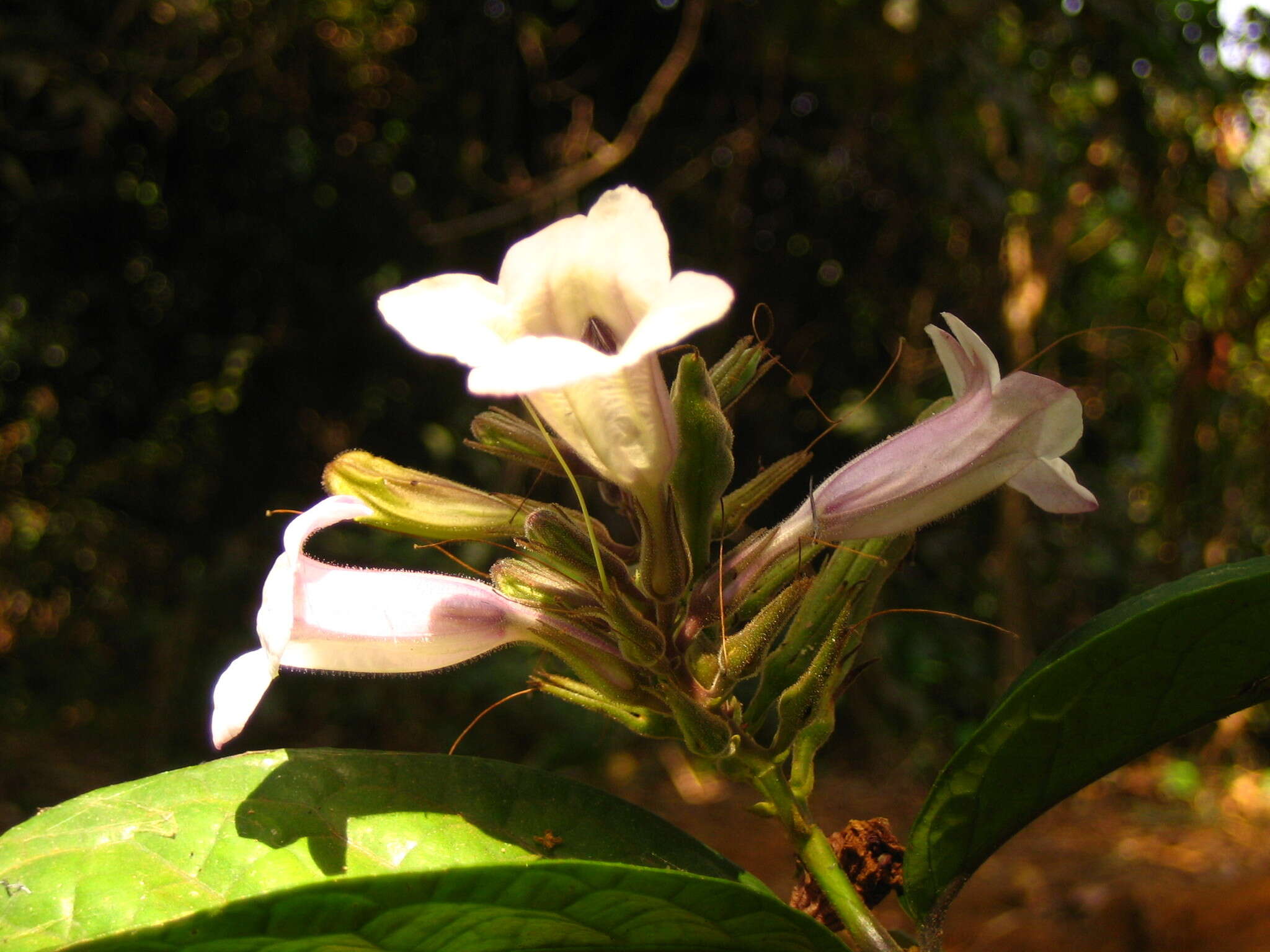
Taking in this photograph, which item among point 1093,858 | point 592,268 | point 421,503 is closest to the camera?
point 592,268

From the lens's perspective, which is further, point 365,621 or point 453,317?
point 365,621

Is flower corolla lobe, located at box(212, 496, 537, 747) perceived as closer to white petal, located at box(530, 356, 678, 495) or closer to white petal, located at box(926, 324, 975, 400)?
white petal, located at box(530, 356, 678, 495)

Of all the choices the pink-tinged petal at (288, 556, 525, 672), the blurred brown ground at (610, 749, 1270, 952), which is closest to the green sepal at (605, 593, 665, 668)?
the pink-tinged petal at (288, 556, 525, 672)

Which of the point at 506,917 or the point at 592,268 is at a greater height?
the point at 592,268

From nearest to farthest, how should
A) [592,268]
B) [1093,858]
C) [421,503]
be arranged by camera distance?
[592,268]
[421,503]
[1093,858]

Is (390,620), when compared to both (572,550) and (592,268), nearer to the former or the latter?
(572,550)

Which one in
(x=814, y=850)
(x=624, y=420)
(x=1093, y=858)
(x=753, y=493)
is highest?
(x=624, y=420)

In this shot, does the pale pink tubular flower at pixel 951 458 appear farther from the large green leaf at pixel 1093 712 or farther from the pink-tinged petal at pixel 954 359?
the large green leaf at pixel 1093 712

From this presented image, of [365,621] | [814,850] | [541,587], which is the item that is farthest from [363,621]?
[814,850]

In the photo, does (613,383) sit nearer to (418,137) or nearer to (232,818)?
(232,818)
